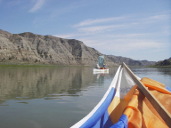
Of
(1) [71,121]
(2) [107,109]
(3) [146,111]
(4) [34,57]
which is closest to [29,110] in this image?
(1) [71,121]

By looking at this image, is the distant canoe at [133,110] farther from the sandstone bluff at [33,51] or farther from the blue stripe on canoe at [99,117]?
the sandstone bluff at [33,51]

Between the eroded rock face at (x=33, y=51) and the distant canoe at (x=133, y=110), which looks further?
the eroded rock face at (x=33, y=51)

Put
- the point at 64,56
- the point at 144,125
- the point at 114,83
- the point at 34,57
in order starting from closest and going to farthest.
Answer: the point at 144,125 < the point at 114,83 < the point at 34,57 < the point at 64,56

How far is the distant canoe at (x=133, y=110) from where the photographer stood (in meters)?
2.25

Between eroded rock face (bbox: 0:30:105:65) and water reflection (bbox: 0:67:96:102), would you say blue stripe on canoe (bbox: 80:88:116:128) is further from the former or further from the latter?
eroded rock face (bbox: 0:30:105:65)

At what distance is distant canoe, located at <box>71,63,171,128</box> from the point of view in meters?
2.25

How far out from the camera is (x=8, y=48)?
120 metres

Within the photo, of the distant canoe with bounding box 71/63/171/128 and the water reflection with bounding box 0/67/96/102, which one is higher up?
the distant canoe with bounding box 71/63/171/128

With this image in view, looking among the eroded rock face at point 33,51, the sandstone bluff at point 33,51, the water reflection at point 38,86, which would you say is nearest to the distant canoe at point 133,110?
the water reflection at point 38,86

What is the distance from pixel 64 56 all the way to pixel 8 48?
63.4 m

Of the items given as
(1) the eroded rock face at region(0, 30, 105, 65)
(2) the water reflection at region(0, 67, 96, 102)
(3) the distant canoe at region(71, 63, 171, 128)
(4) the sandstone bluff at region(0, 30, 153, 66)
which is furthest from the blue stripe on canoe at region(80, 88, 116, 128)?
(1) the eroded rock face at region(0, 30, 105, 65)

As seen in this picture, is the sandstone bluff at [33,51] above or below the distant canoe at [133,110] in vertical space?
above

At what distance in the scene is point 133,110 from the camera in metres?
2.76

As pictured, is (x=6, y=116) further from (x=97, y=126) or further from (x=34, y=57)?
(x=34, y=57)
